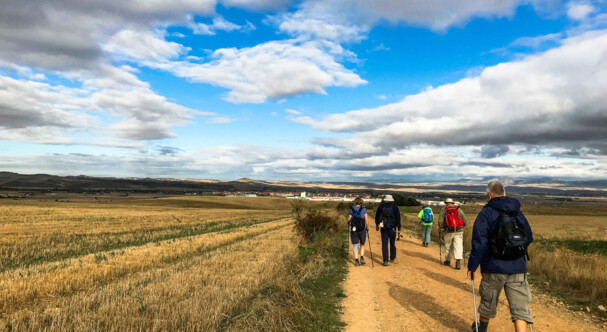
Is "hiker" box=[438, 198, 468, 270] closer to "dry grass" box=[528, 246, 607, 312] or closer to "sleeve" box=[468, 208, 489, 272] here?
"dry grass" box=[528, 246, 607, 312]

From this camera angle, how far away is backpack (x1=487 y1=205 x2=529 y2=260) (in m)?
4.94

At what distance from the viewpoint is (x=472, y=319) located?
672 cm

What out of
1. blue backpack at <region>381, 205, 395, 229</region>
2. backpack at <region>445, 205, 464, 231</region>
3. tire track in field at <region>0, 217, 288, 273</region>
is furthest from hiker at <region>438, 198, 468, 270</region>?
tire track in field at <region>0, 217, 288, 273</region>

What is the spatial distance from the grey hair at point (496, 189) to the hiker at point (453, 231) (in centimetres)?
670

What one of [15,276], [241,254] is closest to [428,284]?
[241,254]

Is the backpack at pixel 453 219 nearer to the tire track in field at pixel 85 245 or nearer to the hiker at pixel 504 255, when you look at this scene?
the hiker at pixel 504 255

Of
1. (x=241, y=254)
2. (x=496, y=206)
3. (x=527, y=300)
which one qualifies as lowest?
(x=241, y=254)

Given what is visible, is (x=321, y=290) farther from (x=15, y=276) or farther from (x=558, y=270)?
(x=15, y=276)

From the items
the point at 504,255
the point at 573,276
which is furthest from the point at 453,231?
the point at 504,255

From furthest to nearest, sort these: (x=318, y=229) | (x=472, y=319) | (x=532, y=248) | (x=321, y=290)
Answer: (x=318, y=229), (x=532, y=248), (x=321, y=290), (x=472, y=319)

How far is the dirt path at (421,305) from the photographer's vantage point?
644 centimetres

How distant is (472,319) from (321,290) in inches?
142

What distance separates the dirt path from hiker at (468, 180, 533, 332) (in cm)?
136

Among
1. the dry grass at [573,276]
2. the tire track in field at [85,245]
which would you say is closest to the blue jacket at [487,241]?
the dry grass at [573,276]
